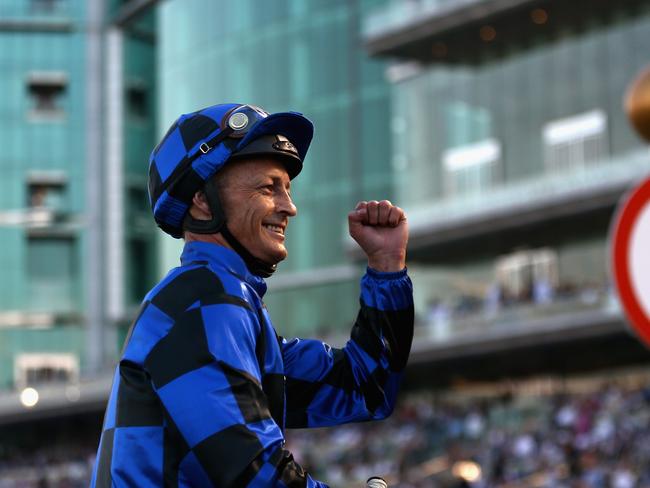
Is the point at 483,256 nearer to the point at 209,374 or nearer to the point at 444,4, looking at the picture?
the point at 444,4

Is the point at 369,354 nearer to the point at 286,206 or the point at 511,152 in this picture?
the point at 286,206

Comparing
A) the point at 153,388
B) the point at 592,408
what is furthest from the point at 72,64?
the point at 153,388

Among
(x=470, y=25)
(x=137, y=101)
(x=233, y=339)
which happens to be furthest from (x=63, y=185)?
(x=233, y=339)

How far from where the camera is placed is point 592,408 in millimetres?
26109

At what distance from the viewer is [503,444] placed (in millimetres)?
26125

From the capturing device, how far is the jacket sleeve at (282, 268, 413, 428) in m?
3.77

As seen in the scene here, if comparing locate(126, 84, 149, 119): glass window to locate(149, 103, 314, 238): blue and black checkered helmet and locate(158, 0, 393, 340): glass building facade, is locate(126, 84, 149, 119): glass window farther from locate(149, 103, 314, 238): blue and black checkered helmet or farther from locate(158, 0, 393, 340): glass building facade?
locate(149, 103, 314, 238): blue and black checkered helmet

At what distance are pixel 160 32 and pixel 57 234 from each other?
7.82 m

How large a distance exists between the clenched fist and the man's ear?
1.37 feet

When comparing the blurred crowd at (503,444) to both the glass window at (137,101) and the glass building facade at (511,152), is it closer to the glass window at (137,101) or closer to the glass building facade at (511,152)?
the glass building facade at (511,152)

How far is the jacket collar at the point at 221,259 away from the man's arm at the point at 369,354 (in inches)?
14.1

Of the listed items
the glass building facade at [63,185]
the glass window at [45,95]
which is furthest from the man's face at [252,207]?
the glass window at [45,95]

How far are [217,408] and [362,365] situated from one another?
0.73 m

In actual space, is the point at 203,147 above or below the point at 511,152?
above
